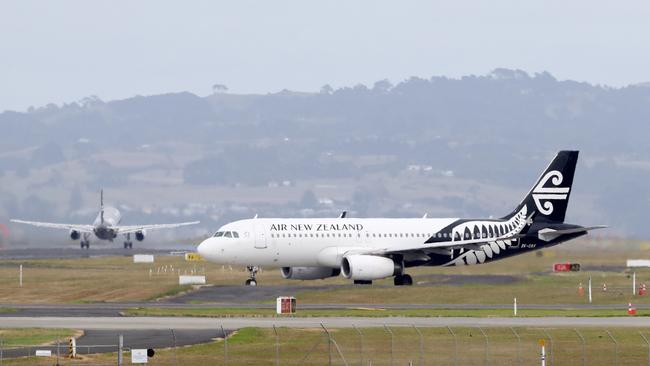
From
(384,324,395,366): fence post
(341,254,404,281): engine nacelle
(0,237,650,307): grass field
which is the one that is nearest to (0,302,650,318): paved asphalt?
(0,237,650,307): grass field

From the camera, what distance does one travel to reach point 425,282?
86.2 m

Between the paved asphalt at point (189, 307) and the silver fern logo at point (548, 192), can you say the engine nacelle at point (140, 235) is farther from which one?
the paved asphalt at point (189, 307)

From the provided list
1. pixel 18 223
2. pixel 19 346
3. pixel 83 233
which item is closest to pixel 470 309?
pixel 19 346

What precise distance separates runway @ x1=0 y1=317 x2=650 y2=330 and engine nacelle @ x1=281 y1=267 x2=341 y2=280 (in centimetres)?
2284

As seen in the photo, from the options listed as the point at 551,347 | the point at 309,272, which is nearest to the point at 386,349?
the point at 551,347

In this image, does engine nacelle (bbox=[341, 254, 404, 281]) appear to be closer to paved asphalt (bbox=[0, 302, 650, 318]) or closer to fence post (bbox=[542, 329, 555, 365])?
paved asphalt (bbox=[0, 302, 650, 318])

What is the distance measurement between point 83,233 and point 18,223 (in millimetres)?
28983

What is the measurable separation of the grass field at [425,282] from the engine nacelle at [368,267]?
115cm

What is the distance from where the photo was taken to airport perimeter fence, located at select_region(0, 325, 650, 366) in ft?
160

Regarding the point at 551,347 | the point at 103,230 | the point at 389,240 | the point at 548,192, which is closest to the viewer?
the point at 551,347

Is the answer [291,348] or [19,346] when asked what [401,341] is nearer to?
[291,348]

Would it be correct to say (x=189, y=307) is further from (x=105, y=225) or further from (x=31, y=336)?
(x=105, y=225)

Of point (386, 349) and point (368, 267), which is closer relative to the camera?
point (386, 349)

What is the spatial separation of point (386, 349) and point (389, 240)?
34533 millimetres
